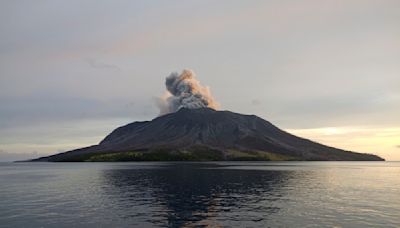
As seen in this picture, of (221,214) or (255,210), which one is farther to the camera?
(255,210)

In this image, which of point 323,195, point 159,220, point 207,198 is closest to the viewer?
point 159,220

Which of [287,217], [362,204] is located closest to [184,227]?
[287,217]

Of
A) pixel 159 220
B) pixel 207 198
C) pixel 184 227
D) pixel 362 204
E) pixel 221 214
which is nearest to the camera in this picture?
pixel 184 227

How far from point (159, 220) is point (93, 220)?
30.2 ft

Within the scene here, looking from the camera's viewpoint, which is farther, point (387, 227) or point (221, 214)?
point (221, 214)

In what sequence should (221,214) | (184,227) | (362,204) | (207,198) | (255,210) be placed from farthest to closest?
(207,198)
(362,204)
(255,210)
(221,214)
(184,227)

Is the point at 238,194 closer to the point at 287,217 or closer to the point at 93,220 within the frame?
the point at 287,217

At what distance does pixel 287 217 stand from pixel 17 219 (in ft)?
126

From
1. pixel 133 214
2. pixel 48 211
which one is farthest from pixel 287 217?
pixel 48 211

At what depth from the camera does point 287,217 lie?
58.0m

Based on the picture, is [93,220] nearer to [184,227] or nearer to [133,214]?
[133,214]

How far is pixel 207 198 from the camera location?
259 ft

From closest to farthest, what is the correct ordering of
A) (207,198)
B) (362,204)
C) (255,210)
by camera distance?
1. (255,210)
2. (362,204)
3. (207,198)

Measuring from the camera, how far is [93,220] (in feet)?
181
